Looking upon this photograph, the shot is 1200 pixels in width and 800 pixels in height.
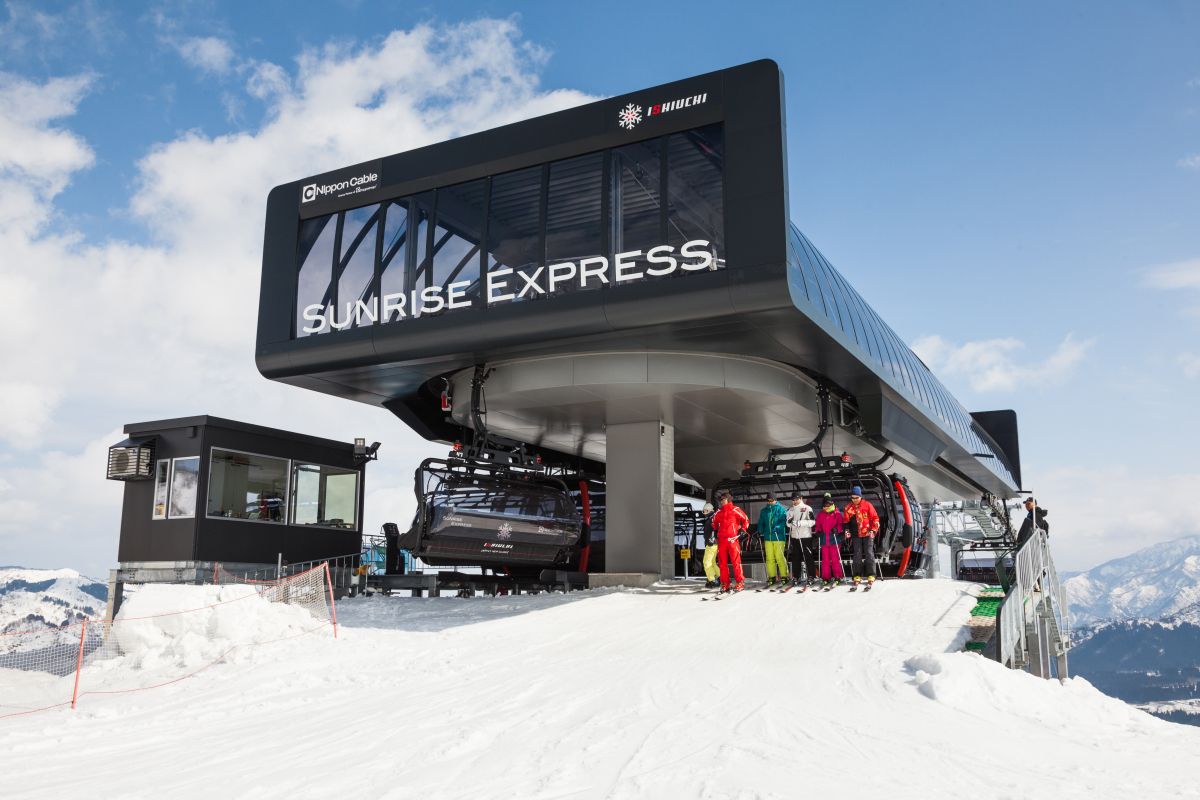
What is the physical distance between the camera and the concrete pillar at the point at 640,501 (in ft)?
67.8

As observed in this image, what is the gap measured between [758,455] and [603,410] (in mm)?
7217

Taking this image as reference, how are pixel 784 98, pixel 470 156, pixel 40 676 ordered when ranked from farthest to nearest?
pixel 470 156, pixel 784 98, pixel 40 676

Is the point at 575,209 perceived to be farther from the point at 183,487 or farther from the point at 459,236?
the point at 183,487

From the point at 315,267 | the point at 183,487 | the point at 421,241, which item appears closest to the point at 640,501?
the point at 421,241

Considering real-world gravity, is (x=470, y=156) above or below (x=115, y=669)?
above

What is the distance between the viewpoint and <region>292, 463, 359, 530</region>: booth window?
78.3ft

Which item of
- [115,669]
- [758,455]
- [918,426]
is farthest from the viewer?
[918,426]

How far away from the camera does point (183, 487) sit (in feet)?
71.2

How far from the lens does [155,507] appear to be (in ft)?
72.1

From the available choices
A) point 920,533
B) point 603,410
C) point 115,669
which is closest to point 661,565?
point 603,410

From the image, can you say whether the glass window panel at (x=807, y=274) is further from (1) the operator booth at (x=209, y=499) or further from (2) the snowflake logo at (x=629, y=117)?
(1) the operator booth at (x=209, y=499)

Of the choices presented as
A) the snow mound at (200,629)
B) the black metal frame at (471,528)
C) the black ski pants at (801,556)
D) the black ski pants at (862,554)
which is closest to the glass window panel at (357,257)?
the black metal frame at (471,528)

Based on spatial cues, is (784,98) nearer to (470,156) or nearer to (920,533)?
(470,156)

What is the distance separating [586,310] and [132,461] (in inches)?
482
